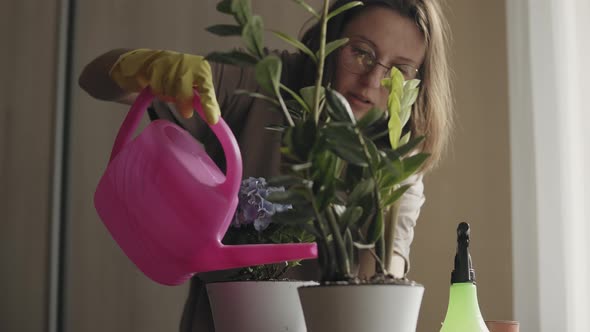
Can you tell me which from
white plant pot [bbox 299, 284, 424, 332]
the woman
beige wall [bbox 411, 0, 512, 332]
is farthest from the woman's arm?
beige wall [bbox 411, 0, 512, 332]

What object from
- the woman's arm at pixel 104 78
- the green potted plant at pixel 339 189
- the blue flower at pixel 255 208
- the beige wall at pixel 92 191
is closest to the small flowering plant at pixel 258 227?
the blue flower at pixel 255 208

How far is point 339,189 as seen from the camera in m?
0.54

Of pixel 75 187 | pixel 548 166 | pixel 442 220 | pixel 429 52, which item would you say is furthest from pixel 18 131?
pixel 548 166

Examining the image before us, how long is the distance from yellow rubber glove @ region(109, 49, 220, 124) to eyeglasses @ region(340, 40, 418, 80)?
0.47m

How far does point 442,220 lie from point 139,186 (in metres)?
1.26

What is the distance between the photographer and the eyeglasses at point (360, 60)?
1.08 metres

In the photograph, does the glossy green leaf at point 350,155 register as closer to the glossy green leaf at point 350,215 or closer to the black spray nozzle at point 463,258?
the glossy green leaf at point 350,215

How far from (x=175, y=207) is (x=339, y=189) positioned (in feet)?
0.44

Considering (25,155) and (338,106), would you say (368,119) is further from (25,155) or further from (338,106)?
(25,155)

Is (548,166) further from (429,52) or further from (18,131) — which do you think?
(18,131)

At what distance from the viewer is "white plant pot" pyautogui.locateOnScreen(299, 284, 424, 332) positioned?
481mm

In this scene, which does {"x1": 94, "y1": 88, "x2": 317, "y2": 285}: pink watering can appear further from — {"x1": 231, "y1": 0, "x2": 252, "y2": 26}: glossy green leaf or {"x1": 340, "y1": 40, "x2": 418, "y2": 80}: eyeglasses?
{"x1": 340, "y1": 40, "x2": 418, "y2": 80}: eyeglasses

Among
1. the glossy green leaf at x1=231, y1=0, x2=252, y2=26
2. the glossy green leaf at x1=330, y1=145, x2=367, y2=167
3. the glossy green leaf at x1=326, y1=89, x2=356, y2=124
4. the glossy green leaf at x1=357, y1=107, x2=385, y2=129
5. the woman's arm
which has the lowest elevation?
the glossy green leaf at x1=330, y1=145, x2=367, y2=167

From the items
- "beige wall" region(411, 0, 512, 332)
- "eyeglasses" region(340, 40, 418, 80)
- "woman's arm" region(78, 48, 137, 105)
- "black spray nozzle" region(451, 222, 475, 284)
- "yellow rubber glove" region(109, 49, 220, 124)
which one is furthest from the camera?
"beige wall" region(411, 0, 512, 332)
